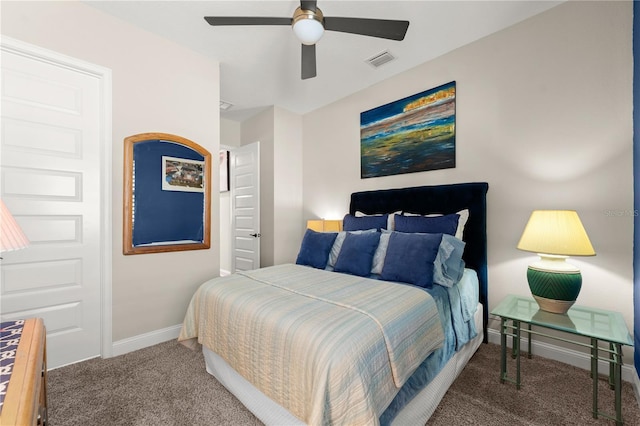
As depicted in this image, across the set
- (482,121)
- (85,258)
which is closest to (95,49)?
(85,258)

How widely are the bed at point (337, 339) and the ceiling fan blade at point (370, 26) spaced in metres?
1.48

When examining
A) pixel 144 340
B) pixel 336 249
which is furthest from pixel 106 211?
pixel 336 249

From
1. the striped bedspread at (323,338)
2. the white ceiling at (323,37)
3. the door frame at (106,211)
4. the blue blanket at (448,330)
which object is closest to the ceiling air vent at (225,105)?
the white ceiling at (323,37)

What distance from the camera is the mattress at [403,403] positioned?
1.38m

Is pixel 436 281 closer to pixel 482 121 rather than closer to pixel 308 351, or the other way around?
pixel 308 351

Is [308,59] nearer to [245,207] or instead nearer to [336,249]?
[336,249]

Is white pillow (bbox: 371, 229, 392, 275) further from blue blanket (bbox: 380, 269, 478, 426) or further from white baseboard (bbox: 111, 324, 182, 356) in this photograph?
white baseboard (bbox: 111, 324, 182, 356)

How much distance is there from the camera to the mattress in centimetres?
138

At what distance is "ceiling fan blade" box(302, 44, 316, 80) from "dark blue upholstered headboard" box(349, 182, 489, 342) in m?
1.56

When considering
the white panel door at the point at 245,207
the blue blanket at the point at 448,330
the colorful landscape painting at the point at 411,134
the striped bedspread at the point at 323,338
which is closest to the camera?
the striped bedspread at the point at 323,338

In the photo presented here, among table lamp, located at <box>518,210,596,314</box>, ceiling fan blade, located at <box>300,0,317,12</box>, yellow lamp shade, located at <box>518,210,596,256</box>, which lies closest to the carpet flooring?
table lamp, located at <box>518,210,596,314</box>

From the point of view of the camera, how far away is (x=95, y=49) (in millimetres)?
2273

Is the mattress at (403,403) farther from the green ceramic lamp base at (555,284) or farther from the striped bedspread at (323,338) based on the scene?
the green ceramic lamp base at (555,284)

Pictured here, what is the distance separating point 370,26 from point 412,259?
168 cm
